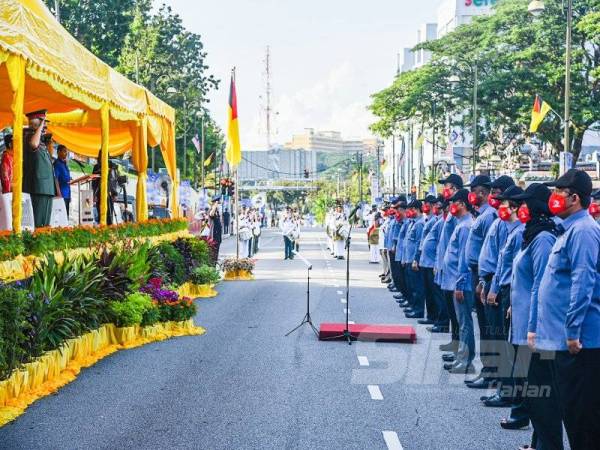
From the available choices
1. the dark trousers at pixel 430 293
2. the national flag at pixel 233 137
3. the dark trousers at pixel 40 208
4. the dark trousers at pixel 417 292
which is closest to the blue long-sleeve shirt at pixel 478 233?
the dark trousers at pixel 430 293

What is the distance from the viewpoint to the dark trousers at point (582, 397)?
6375 mm

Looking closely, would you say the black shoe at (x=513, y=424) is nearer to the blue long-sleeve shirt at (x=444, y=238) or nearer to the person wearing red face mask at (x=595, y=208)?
the blue long-sleeve shirt at (x=444, y=238)

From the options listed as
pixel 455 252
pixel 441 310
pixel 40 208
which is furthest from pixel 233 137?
pixel 455 252

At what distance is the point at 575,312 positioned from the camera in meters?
6.46

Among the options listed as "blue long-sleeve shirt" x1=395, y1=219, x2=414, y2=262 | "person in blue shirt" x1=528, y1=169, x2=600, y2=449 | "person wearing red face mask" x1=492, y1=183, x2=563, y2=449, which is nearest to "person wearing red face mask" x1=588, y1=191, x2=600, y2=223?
"blue long-sleeve shirt" x1=395, y1=219, x2=414, y2=262

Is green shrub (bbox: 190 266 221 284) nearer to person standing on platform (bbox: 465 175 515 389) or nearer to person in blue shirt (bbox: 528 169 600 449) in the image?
person standing on platform (bbox: 465 175 515 389)

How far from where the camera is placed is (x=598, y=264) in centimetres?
670

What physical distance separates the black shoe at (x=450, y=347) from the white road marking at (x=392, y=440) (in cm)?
487

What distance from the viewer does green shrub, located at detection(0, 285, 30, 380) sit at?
905 centimetres

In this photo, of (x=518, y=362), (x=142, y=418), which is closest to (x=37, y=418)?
(x=142, y=418)

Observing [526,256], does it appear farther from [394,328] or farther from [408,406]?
[394,328]

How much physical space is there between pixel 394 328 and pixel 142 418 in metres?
6.46

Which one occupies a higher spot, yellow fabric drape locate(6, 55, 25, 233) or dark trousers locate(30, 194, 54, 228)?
yellow fabric drape locate(6, 55, 25, 233)

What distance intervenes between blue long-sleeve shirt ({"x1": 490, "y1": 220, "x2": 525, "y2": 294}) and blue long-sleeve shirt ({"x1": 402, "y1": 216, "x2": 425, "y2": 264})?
26.4 feet
